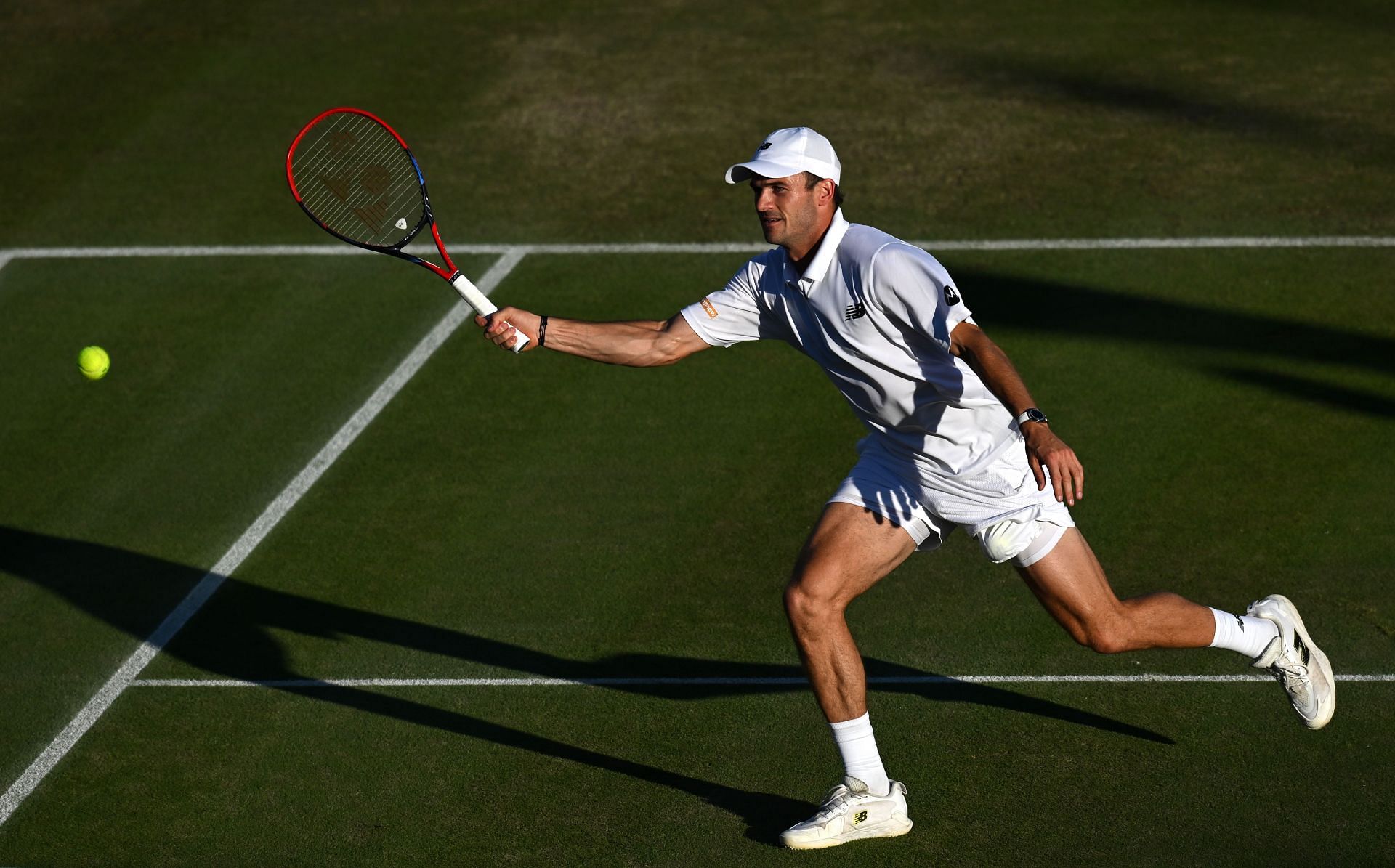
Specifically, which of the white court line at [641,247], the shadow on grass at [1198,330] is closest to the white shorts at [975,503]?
the shadow on grass at [1198,330]

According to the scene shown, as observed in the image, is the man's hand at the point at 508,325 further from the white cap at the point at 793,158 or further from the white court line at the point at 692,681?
the white court line at the point at 692,681

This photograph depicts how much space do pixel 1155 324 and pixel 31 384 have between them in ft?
22.3

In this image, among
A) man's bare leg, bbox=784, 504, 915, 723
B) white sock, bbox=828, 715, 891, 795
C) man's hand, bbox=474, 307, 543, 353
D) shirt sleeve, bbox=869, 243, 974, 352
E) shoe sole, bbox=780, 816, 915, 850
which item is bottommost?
shoe sole, bbox=780, 816, 915, 850

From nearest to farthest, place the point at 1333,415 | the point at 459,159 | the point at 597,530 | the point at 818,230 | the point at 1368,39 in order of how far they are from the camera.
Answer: the point at 818,230 → the point at 597,530 → the point at 1333,415 → the point at 459,159 → the point at 1368,39

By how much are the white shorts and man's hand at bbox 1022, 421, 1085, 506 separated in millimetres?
654

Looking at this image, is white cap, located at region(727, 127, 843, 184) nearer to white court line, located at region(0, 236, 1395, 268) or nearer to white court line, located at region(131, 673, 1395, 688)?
white court line, located at region(131, 673, 1395, 688)

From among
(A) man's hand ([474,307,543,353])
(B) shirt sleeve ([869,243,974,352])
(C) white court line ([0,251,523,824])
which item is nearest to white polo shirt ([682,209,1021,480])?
(B) shirt sleeve ([869,243,974,352])

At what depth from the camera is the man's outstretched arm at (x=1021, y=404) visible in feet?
17.1

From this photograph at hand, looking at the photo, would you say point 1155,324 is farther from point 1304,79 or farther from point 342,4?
point 342,4

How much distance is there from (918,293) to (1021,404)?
0.60 metres

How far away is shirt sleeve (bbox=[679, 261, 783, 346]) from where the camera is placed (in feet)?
21.1

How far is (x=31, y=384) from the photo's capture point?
10219 millimetres

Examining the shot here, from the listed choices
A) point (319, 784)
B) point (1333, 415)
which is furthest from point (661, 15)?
point (319, 784)

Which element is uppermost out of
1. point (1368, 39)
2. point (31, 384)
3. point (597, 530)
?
point (31, 384)
